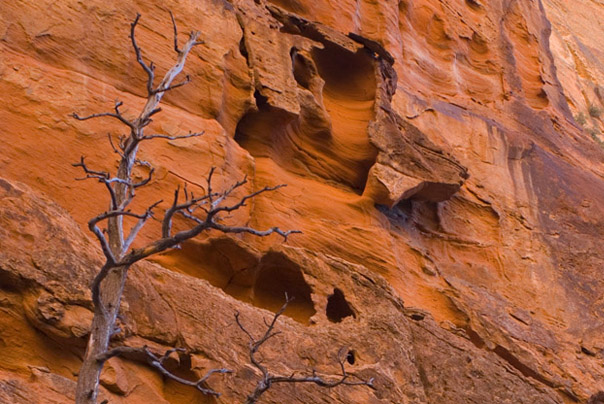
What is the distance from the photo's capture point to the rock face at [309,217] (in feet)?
32.7

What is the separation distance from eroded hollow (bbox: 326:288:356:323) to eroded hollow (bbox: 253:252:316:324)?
312 millimetres

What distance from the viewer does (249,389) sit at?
33.2 ft

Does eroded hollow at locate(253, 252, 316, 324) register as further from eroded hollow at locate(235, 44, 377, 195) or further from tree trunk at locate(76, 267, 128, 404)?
tree trunk at locate(76, 267, 128, 404)

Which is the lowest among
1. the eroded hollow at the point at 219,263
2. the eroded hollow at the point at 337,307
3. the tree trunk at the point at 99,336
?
the eroded hollow at the point at 219,263

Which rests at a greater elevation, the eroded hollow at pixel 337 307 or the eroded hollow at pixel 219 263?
the eroded hollow at pixel 337 307

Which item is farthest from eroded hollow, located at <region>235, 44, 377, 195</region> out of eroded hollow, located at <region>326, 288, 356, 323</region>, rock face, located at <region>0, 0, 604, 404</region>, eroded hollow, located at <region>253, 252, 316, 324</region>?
eroded hollow, located at <region>326, 288, 356, 323</region>

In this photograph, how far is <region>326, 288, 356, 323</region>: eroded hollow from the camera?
1256cm

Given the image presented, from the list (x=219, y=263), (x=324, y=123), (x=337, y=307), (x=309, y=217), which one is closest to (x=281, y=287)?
(x=337, y=307)

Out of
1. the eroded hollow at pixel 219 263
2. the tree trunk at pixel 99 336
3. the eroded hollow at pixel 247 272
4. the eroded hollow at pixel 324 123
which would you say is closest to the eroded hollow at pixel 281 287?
the eroded hollow at pixel 247 272

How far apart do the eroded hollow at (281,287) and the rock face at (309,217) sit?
35 millimetres

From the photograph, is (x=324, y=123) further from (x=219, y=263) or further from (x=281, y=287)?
(x=219, y=263)

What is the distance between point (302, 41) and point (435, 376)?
7770mm

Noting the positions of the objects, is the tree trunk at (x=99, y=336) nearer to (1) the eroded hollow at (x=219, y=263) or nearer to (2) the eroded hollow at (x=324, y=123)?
(1) the eroded hollow at (x=219, y=263)

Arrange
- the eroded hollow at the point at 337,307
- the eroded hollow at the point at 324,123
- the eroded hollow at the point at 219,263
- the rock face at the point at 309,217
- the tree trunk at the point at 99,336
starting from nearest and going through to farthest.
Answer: the tree trunk at the point at 99,336 < the rock face at the point at 309,217 < the eroded hollow at the point at 219,263 < the eroded hollow at the point at 337,307 < the eroded hollow at the point at 324,123
